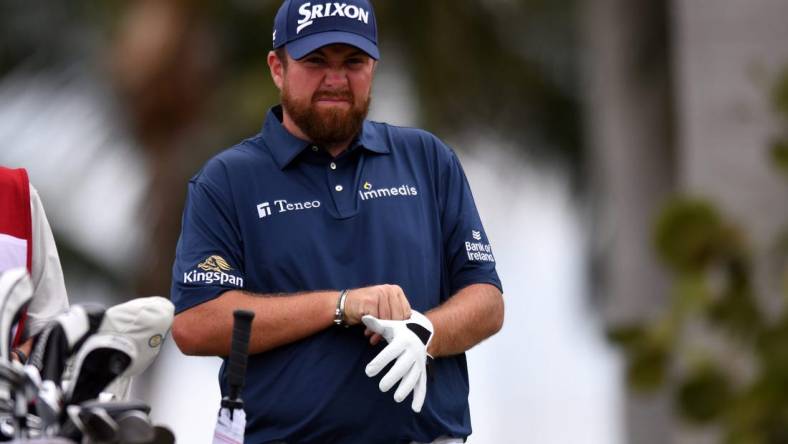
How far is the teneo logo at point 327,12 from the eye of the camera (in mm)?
5211

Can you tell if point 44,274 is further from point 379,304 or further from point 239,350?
point 379,304

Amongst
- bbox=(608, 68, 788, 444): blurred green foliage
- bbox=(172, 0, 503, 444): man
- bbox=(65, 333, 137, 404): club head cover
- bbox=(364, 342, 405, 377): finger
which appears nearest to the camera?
bbox=(608, 68, 788, 444): blurred green foliage

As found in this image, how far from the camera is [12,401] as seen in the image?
4.11 meters

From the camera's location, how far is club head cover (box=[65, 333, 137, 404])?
4023 mm

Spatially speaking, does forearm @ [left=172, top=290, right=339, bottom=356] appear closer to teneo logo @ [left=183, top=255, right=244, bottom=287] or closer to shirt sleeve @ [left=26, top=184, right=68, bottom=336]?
teneo logo @ [left=183, top=255, right=244, bottom=287]

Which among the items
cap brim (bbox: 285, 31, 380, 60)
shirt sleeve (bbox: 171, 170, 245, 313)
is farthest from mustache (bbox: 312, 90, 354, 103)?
shirt sleeve (bbox: 171, 170, 245, 313)

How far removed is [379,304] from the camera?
15.7ft

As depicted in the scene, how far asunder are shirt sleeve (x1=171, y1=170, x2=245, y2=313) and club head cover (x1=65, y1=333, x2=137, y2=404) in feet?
3.10

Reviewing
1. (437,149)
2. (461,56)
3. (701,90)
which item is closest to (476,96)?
(461,56)

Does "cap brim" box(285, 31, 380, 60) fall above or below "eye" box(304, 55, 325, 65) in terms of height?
above

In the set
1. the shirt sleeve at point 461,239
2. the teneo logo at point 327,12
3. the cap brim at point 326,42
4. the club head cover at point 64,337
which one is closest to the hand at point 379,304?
the shirt sleeve at point 461,239

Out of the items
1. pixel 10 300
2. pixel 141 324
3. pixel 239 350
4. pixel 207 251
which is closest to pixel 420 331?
pixel 239 350

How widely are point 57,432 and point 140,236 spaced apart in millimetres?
15323

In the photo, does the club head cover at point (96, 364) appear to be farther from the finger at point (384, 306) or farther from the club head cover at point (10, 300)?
the finger at point (384, 306)
